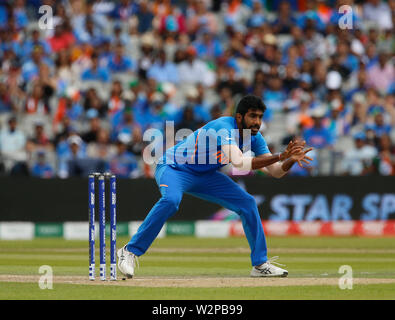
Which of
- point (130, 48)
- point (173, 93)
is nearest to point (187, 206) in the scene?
point (173, 93)

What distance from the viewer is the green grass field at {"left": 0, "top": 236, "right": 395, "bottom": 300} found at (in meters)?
7.94

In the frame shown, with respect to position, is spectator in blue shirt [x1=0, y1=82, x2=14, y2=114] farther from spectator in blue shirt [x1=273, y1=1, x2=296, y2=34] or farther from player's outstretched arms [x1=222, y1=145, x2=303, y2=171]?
player's outstretched arms [x1=222, y1=145, x2=303, y2=171]

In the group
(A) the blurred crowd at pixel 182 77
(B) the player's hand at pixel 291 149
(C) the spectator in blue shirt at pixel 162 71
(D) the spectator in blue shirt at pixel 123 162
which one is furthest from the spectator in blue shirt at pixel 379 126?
(B) the player's hand at pixel 291 149

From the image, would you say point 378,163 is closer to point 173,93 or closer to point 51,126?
point 173,93

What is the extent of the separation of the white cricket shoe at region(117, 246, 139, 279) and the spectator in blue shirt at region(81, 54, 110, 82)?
1022cm

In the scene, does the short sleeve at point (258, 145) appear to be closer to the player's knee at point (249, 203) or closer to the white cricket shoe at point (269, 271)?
the player's knee at point (249, 203)

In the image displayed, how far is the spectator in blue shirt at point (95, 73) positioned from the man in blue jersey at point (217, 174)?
9718 mm

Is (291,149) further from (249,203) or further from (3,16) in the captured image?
(3,16)

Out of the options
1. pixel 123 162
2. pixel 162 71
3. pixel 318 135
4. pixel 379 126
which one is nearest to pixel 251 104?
pixel 123 162

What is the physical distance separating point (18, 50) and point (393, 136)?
7724mm

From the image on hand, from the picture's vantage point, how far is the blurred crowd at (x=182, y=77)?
55.0 ft

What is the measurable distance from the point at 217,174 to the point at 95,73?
989 centimetres

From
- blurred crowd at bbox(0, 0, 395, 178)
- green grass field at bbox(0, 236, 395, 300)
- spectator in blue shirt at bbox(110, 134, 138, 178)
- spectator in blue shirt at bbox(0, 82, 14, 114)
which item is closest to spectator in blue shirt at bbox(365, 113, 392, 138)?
blurred crowd at bbox(0, 0, 395, 178)
